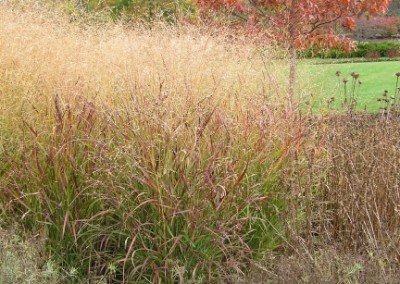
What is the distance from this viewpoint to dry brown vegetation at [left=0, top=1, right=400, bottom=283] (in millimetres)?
4078

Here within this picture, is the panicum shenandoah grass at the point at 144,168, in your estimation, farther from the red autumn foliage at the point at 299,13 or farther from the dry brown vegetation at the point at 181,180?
the red autumn foliage at the point at 299,13

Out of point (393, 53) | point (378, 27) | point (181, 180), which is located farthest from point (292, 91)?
point (378, 27)

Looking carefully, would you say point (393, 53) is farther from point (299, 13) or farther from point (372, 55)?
point (299, 13)

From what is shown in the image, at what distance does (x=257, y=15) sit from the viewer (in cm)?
934

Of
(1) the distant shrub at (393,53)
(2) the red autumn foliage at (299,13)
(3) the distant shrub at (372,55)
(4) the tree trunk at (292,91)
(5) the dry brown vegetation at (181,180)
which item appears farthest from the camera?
(1) the distant shrub at (393,53)

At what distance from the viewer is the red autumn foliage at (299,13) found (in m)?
8.67

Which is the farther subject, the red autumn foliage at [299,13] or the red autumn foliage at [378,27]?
the red autumn foliage at [378,27]

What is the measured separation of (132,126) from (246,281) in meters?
1.18

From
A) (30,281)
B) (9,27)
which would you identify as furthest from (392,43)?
(30,281)

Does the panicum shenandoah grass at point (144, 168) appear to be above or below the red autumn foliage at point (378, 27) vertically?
above

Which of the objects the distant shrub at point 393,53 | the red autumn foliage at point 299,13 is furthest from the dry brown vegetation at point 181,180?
the distant shrub at point 393,53

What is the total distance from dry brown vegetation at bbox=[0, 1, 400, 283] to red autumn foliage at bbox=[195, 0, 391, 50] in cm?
363

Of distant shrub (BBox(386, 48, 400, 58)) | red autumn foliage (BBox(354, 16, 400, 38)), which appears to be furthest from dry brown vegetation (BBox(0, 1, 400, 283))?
red autumn foliage (BBox(354, 16, 400, 38))

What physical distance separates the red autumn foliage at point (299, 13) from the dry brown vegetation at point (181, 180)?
143 inches
